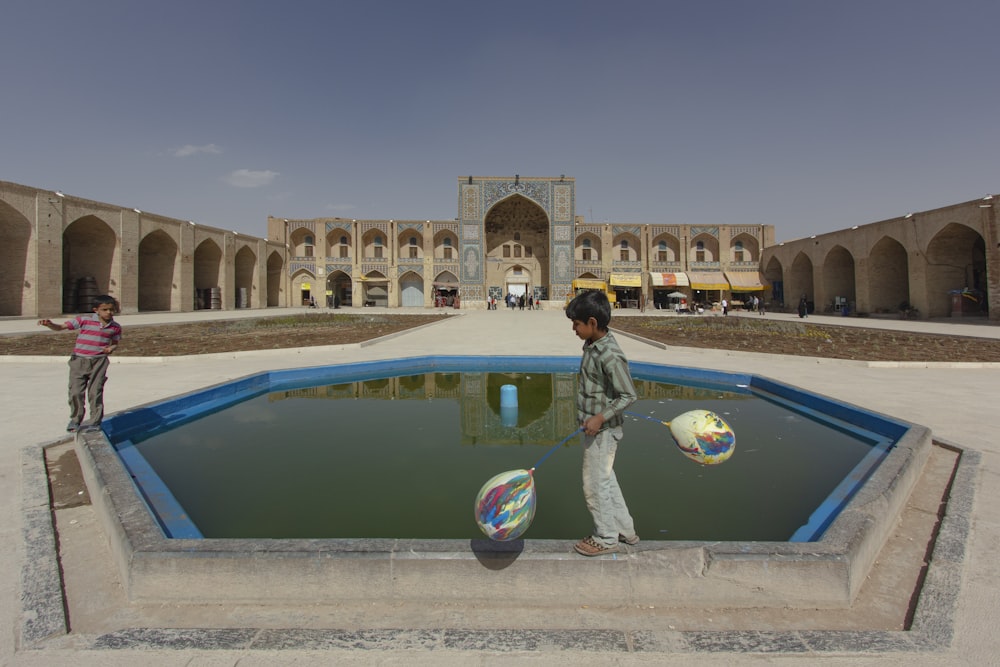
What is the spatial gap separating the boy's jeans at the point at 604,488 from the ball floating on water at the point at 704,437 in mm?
305

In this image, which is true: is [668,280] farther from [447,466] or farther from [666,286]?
[447,466]

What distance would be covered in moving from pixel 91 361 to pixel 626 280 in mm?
30365

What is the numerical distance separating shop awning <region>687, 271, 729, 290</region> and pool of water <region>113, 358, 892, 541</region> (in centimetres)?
2743

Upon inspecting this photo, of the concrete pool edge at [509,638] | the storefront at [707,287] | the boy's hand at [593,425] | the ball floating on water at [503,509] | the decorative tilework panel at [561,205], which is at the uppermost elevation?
the decorative tilework panel at [561,205]

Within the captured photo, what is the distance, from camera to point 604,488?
202 cm

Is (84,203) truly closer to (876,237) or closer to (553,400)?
(553,400)

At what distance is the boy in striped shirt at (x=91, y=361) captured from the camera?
366cm

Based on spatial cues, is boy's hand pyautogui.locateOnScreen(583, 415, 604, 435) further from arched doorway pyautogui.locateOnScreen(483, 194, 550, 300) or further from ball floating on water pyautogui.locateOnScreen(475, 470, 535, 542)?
arched doorway pyautogui.locateOnScreen(483, 194, 550, 300)

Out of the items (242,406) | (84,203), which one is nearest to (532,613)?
(242,406)

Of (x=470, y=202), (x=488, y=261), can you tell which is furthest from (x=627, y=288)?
(x=470, y=202)

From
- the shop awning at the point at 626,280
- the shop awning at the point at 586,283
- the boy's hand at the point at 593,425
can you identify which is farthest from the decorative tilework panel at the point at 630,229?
the boy's hand at the point at 593,425

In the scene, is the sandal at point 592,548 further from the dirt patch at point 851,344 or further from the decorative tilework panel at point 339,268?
the decorative tilework panel at point 339,268

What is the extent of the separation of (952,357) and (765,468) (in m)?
7.40

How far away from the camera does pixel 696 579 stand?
6.22 ft
